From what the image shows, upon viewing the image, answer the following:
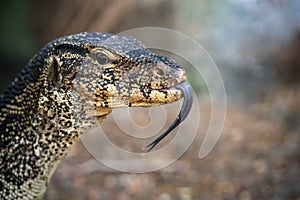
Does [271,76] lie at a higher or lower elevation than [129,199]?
higher

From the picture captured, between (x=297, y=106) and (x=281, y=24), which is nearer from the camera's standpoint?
(x=281, y=24)

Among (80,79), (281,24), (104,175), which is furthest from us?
(281,24)

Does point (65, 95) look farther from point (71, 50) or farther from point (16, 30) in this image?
point (16, 30)

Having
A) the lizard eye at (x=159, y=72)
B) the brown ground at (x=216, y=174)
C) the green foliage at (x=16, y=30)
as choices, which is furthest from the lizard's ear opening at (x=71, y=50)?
the green foliage at (x=16, y=30)

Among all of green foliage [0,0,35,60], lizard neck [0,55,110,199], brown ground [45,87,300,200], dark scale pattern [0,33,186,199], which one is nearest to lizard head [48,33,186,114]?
dark scale pattern [0,33,186,199]

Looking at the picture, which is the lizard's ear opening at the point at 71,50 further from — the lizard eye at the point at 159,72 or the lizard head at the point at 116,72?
the lizard eye at the point at 159,72

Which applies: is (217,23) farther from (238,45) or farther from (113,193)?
(113,193)

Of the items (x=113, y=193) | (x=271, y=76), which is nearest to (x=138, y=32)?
(x=271, y=76)
